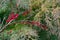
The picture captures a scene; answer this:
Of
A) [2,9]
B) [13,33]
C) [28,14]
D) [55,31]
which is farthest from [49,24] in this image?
[2,9]

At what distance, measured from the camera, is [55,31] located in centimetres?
175

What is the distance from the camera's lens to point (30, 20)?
175 centimetres

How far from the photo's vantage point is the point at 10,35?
1.73 meters

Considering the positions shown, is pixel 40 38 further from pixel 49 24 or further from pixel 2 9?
pixel 2 9

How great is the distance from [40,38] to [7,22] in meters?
0.31

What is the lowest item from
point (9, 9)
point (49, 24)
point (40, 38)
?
point (40, 38)

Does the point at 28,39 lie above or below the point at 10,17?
below

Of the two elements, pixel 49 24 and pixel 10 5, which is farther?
pixel 10 5

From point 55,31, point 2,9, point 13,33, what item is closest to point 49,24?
point 55,31

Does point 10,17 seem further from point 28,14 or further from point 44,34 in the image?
point 44,34

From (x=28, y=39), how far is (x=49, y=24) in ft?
0.70

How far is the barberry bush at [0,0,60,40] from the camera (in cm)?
171

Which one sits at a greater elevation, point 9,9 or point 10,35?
point 9,9

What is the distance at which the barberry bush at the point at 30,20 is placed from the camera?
5.59 ft
